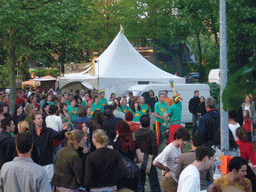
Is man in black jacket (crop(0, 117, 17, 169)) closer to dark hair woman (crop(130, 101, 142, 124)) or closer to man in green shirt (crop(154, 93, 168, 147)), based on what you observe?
dark hair woman (crop(130, 101, 142, 124))

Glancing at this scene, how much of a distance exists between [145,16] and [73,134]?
38056 mm

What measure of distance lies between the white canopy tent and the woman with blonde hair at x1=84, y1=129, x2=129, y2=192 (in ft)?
45.2

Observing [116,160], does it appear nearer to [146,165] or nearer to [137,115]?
[146,165]

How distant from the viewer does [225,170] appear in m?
4.46

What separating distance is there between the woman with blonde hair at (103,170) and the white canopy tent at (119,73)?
13779 millimetres

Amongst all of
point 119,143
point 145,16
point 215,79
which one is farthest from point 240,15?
point 145,16

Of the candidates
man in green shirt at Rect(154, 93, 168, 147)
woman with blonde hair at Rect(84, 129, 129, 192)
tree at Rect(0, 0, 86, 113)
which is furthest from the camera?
tree at Rect(0, 0, 86, 113)

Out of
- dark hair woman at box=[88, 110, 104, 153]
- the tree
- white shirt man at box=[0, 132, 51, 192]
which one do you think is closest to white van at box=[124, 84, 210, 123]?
the tree

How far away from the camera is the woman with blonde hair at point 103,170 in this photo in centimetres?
445

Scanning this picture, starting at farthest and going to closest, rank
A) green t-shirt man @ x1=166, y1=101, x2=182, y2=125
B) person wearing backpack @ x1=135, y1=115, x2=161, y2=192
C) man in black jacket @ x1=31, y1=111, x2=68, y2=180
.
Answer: green t-shirt man @ x1=166, y1=101, x2=182, y2=125 < person wearing backpack @ x1=135, y1=115, x2=161, y2=192 < man in black jacket @ x1=31, y1=111, x2=68, y2=180

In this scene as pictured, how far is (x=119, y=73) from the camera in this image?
20.3m

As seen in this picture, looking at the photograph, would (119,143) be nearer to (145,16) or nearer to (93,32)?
(93,32)

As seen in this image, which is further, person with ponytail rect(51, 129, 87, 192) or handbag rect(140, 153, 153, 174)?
handbag rect(140, 153, 153, 174)

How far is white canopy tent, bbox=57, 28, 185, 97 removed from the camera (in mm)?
19078
